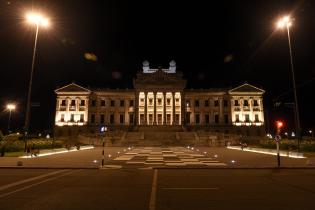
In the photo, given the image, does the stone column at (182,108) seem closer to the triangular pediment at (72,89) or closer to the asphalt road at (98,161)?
the triangular pediment at (72,89)

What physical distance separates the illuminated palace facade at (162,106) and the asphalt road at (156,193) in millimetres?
64455

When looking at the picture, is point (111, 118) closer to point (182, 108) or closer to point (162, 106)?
point (162, 106)

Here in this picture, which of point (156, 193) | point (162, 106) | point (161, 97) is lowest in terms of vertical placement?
point (156, 193)

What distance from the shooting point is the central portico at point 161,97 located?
7875 centimetres

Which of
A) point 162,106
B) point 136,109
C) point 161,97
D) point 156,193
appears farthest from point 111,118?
point 156,193

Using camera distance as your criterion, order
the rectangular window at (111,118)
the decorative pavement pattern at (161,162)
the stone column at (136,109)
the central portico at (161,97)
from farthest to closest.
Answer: the rectangular window at (111,118), the central portico at (161,97), the stone column at (136,109), the decorative pavement pattern at (161,162)

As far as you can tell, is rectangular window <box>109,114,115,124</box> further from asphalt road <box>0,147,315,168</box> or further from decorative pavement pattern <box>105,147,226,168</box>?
decorative pavement pattern <box>105,147,226,168</box>

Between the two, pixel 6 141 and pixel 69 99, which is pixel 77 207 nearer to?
pixel 6 141

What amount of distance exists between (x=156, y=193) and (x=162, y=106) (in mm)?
70687

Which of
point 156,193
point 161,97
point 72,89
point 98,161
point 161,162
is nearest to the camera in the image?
point 156,193

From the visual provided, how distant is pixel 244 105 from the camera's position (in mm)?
82125

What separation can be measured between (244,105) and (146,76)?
32488 mm

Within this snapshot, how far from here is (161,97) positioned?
81.0 meters

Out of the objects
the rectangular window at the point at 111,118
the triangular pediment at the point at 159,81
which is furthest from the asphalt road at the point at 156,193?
the rectangular window at the point at 111,118
